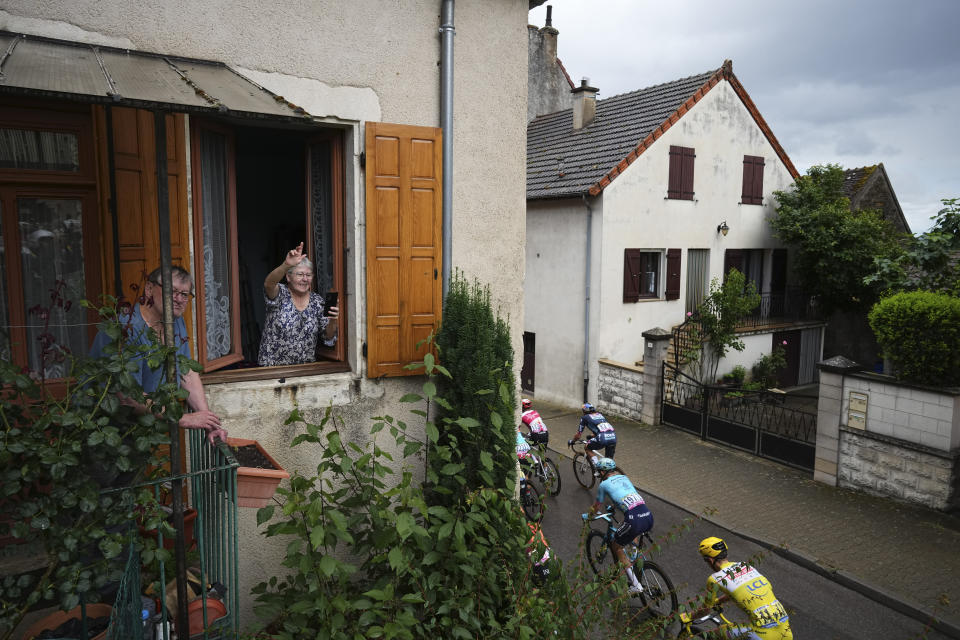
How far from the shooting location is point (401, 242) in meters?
5.03

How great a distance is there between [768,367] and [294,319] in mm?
14357

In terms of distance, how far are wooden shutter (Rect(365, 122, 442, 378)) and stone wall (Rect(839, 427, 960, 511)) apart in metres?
7.37

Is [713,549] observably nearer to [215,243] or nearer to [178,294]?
[178,294]

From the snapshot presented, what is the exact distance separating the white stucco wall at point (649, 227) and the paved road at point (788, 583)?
5.80 meters

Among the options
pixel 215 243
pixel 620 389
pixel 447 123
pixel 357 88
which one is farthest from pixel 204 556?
pixel 620 389

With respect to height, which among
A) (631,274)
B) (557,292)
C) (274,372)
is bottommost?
(274,372)

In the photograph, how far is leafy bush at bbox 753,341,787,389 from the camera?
16312 millimetres

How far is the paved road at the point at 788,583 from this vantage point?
633 cm

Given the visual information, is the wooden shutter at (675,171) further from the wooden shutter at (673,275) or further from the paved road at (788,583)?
the paved road at (788,583)

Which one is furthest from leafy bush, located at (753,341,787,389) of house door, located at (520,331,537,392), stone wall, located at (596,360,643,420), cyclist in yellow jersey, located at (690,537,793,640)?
cyclist in yellow jersey, located at (690,537,793,640)

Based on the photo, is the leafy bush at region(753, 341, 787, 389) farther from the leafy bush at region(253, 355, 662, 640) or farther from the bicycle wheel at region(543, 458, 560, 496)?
the leafy bush at region(253, 355, 662, 640)

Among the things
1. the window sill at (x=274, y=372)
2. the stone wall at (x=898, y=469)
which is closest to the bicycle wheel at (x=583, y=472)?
the stone wall at (x=898, y=469)

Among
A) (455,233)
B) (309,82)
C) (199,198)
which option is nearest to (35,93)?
(199,198)

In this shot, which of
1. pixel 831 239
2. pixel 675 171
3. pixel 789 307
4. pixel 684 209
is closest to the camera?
pixel 675 171
